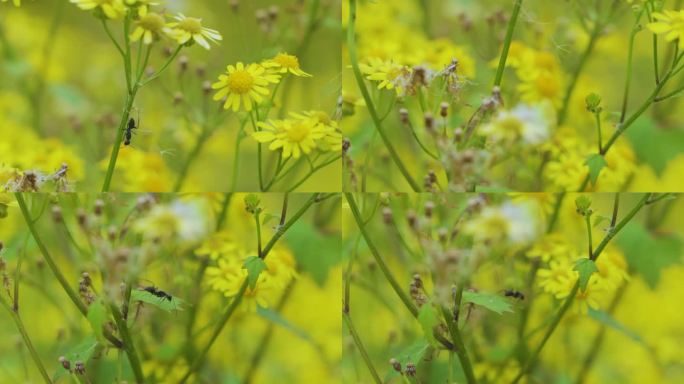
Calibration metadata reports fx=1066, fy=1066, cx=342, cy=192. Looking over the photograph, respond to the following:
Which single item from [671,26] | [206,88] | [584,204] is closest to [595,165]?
[584,204]

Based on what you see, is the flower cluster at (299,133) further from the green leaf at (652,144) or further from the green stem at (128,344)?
the green leaf at (652,144)

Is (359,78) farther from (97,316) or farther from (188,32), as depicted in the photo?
(97,316)

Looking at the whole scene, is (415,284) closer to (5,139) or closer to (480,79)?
(480,79)

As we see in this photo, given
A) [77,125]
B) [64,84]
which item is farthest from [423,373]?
[64,84]

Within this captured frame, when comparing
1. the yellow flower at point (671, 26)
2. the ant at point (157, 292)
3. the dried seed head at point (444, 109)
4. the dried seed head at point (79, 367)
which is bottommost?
the dried seed head at point (79, 367)

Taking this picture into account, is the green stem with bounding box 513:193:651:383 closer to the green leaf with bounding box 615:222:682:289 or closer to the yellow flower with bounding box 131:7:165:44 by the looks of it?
the green leaf with bounding box 615:222:682:289

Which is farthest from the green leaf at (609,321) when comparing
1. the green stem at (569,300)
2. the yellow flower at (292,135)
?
the yellow flower at (292,135)
